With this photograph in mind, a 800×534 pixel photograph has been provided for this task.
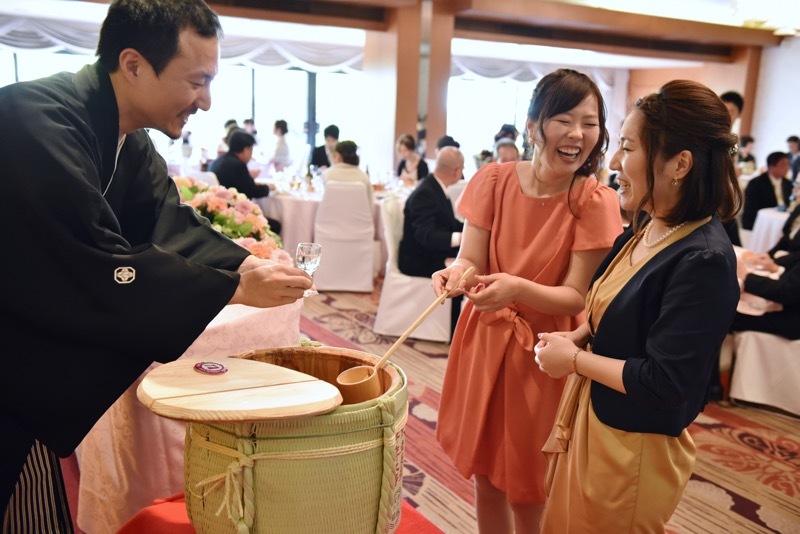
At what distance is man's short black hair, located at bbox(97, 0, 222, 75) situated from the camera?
1267 mm

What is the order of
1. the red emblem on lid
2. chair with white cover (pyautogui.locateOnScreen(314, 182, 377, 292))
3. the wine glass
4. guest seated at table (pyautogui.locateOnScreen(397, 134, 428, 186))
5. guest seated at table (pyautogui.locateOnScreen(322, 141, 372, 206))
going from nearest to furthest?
the red emblem on lid < the wine glass < chair with white cover (pyautogui.locateOnScreen(314, 182, 377, 292)) < guest seated at table (pyautogui.locateOnScreen(322, 141, 372, 206)) < guest seated at table (pyautogui.locateOnScreen(397, 134, 428, 186))

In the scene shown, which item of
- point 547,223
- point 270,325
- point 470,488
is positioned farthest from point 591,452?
point 470,488

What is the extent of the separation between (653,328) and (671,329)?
1.6 inches

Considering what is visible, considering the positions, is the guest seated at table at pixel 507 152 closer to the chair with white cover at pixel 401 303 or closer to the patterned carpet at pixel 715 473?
the chair with white cover at pixel 401 303

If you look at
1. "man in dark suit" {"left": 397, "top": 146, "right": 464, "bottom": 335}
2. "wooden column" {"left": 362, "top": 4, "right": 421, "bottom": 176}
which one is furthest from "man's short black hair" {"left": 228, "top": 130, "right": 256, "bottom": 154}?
"wooden column" {"left": 362, "top": 4, "right": 421, "bottom": 176}

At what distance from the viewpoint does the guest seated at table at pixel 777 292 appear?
3668 mm

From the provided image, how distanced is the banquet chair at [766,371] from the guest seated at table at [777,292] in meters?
0.05

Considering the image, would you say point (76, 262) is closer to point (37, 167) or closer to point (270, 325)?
point (37, 167)

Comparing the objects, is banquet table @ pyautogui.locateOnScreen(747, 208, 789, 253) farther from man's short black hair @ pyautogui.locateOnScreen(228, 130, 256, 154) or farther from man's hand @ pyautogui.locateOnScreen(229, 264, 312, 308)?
man's hand @ pyautogui.locateOnScreen(229, 264, 312, 308)

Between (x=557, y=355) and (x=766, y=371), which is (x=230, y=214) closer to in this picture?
(x=557, y=355)

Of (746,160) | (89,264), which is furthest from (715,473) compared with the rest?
(746,160)

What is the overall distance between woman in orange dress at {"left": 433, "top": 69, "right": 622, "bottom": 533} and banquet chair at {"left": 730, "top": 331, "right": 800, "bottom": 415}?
2.52 metres

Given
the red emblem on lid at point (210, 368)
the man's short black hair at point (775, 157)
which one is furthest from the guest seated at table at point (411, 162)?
the red emblem on lid at point (210, 368)

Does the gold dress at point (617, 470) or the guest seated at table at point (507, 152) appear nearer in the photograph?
the gold dress at point (617, 470)
